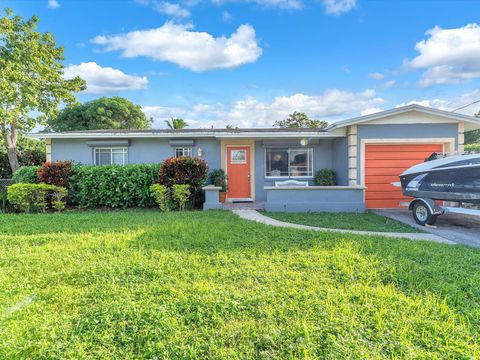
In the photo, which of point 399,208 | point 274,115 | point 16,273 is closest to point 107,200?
point 16,273

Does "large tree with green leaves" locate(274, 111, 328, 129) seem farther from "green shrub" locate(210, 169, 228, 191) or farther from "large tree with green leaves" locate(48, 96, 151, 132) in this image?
"green shrub" locate(210, 169, 228, 191)

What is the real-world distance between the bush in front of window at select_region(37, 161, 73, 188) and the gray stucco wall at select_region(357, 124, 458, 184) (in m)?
10.6

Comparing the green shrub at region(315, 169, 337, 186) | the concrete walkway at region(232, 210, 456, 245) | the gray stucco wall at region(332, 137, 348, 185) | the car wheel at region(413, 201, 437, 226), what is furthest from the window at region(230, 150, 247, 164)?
the car wheel at region(413, 201, 437, 226)

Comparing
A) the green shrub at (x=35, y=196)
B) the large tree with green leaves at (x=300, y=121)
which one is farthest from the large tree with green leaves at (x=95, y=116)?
the green shrub at (x=35, y=196)

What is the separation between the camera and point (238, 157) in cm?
1119

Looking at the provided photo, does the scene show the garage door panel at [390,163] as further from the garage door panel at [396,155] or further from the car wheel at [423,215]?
the car wheel at [423,215]

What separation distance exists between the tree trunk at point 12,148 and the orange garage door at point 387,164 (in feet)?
59.0

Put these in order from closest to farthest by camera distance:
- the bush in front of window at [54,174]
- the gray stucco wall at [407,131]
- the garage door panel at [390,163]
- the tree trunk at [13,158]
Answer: the bush in front of window at [54,174], the gray stucco wall at [407,131], the garage door panel at [390,163], the tree trunk at [13,158]

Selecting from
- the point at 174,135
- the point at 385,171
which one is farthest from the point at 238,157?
the point at 385,171

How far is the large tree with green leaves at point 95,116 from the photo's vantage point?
2748cm

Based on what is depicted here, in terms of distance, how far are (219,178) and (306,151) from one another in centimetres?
406

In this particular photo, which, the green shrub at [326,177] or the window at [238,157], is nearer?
the green shrub at [326,177]

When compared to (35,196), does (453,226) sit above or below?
below

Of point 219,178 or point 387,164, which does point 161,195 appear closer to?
point 219,178
